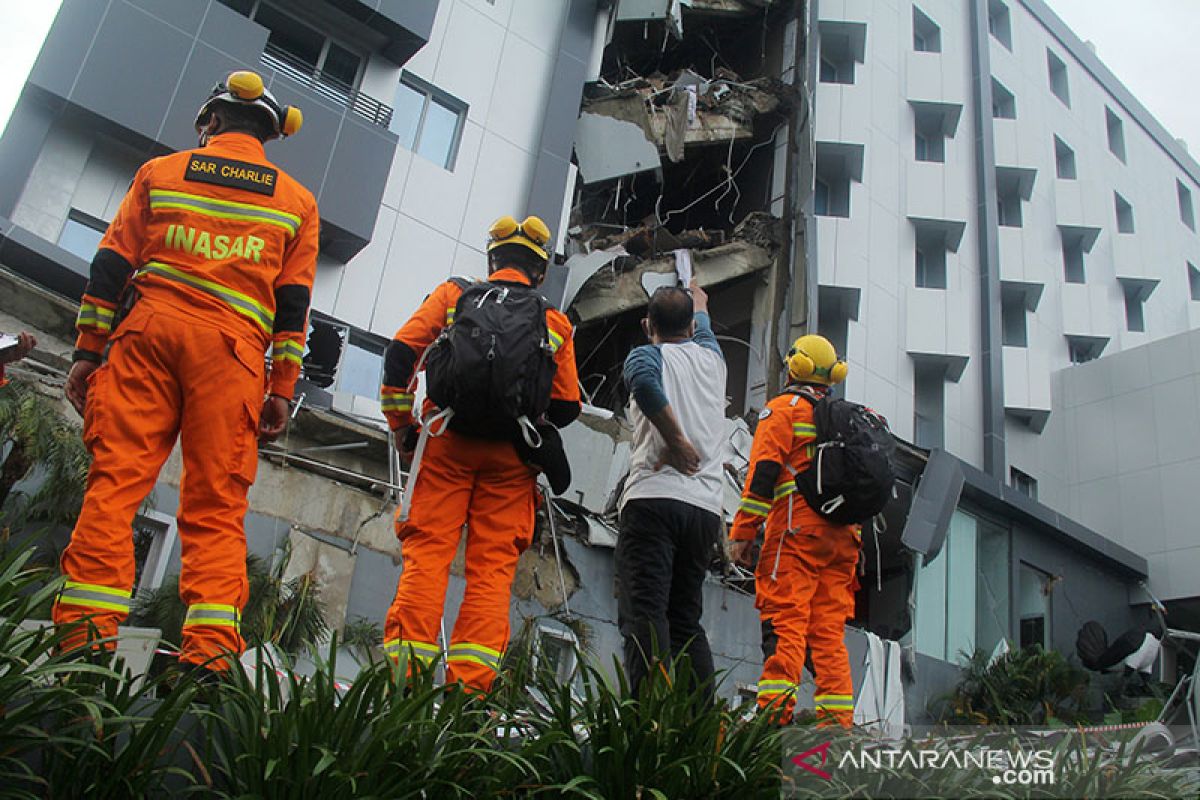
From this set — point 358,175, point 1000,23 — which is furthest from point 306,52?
point 1000,23

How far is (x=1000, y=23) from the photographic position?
90.2ft

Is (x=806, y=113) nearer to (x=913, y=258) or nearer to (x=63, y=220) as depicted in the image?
(x=913, y=258)

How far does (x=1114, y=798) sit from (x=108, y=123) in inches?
441

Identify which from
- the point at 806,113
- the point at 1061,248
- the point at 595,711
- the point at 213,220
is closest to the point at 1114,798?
the point at 595,711

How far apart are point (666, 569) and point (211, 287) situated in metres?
2.25

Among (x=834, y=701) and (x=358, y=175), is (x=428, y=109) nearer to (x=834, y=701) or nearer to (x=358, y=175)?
(x=358, y=175)

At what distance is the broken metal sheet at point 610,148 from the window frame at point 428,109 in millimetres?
2556

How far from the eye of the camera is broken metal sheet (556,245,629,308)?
15797 millimetres

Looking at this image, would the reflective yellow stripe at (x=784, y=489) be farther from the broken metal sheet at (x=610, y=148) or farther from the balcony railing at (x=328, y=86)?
the broken metal sheet at (x=610, y=148)

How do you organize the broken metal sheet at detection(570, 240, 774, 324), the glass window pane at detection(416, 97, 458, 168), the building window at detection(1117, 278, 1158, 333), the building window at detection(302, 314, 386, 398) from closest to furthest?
the building window at detection(302, 314, 386, 398), the glass window pane at detection(416, 97, 458, 168), the broken metal sheet at detection(570, 240, 774, 324), the building window at detection(1117, 278, 1158, 333)

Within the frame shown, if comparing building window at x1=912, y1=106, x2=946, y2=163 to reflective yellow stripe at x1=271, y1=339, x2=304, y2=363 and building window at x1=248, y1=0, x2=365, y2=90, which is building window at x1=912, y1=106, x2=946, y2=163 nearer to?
building window at x1=248, y1=0, x2=365, y2=90

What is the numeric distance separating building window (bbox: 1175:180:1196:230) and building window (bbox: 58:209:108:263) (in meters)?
31.6

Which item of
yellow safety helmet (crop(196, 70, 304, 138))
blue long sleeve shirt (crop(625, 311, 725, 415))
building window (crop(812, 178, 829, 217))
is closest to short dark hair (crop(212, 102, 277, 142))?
yellow safety helmet (crop(196, 70, 304, 138))

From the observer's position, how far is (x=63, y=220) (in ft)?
35.3
